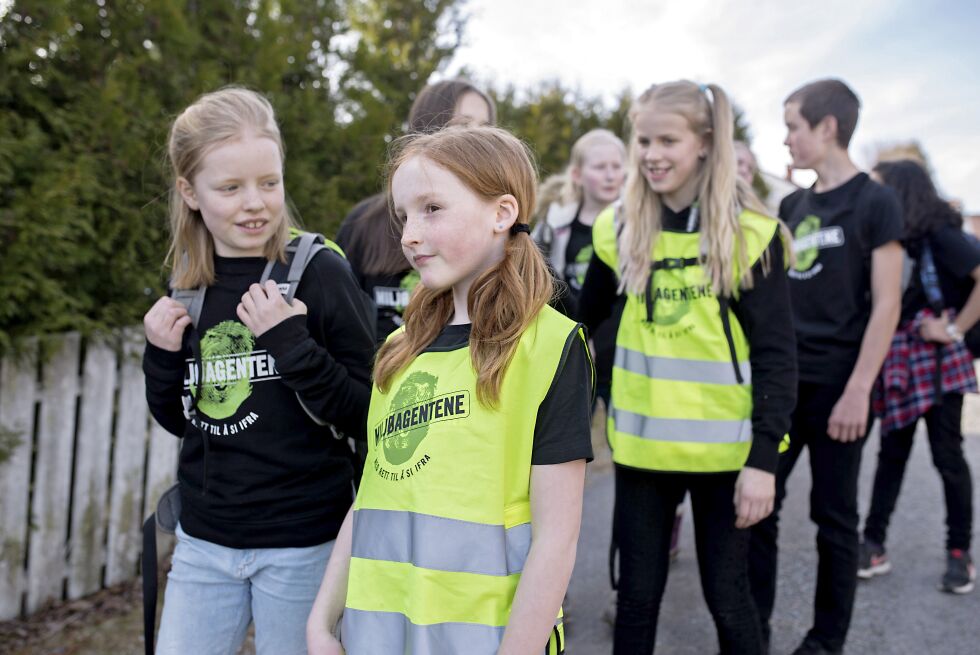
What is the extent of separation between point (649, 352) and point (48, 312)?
256 centimetres

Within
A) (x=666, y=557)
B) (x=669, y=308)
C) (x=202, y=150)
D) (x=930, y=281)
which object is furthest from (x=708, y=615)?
(x=202, y=150)

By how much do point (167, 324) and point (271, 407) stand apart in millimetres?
361

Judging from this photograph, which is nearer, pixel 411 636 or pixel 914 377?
pixel 411 636

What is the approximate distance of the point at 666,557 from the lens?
2.62 metres

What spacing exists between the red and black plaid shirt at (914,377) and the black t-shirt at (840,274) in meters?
1.17

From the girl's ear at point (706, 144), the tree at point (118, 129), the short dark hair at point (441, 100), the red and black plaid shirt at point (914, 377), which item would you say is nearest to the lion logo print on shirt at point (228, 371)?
the tree at point (118, 129)

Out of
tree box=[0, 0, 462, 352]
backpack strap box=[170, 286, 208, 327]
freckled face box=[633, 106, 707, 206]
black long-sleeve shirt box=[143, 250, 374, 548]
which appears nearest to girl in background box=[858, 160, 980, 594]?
freckled face box=[633, 106, 707, 206]

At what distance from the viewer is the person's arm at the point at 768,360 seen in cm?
245

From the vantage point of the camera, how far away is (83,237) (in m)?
3.55

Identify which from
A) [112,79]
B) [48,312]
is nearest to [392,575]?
[48,312]

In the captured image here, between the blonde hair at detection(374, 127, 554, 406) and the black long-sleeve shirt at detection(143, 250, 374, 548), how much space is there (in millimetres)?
359

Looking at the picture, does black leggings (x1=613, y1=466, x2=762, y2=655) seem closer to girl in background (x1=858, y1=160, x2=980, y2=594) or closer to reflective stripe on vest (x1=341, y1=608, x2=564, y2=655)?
reflective stripe on vest (x1=341, y1=608, x2=564, y2=655)

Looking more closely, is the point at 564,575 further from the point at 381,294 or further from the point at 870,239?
the point at 870,239

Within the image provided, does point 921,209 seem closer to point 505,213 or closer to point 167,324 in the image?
point 505,213
